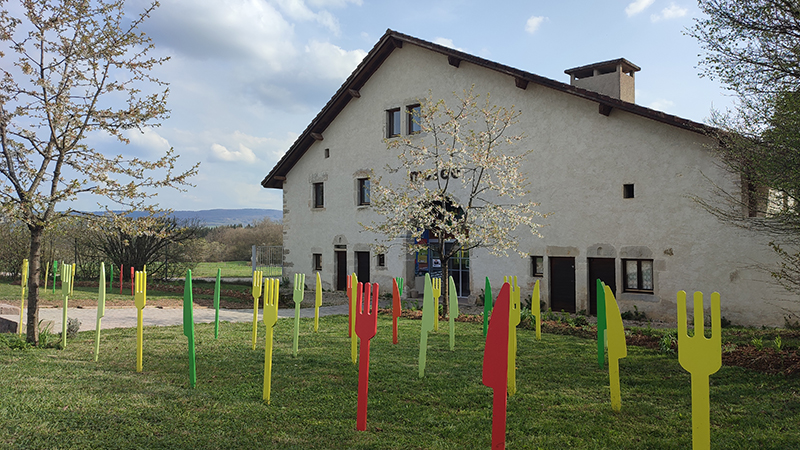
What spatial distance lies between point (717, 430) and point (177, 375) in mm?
5552

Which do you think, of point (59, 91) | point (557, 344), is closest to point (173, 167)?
point (59, 91)

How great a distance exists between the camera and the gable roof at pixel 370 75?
11.9 metres

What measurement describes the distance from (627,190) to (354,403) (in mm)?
10226

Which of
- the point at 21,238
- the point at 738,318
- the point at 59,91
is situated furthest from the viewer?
the point at 21,238

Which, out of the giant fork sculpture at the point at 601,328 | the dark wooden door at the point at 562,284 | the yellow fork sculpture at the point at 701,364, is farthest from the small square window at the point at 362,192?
the yellow fork sculpture at the point at 701,364

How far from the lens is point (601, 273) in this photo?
13.0m

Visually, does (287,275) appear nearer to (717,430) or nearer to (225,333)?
(225,333)

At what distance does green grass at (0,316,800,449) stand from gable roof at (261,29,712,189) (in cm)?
666

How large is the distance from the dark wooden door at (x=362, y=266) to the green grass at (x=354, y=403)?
1063 centimetres

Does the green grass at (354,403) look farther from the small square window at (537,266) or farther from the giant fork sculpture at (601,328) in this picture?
the small square window at (537,266)

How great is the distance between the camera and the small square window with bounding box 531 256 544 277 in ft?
46.1

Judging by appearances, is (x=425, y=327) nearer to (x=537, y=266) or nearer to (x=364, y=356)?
(x=364, y=356)

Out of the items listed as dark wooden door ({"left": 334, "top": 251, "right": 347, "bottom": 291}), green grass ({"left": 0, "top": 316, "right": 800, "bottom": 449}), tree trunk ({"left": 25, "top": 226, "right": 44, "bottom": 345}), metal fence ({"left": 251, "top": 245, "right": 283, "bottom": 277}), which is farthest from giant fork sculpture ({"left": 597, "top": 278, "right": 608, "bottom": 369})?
metal fence ({"left": 251, "top": 245, "right": 283, "bottom": 277})

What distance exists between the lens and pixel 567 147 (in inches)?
533
